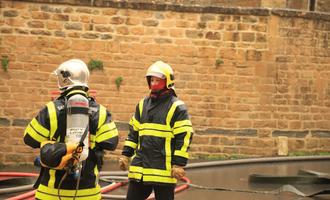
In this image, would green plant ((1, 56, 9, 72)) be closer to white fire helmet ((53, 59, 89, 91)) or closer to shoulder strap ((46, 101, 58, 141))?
white fire helmet ((53, 59, 89, 91))

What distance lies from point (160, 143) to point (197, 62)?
6.52 m

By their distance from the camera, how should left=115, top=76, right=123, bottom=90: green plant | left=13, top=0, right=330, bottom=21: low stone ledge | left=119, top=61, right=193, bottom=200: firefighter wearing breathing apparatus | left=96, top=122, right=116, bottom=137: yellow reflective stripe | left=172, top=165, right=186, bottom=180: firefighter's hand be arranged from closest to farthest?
left=96, top=122, right=116, bottom=137: yellow reflective stripe → left=172, top=165, right=186, bottom=180: firefighter's hand → left=119, top=61, right=193, bottom=200: firefighter wearing breathing apparatus → left=13, top=0, right=330, bottom=21: low stone ledge → left=115, top=76, right=123, bottom=90: green plant

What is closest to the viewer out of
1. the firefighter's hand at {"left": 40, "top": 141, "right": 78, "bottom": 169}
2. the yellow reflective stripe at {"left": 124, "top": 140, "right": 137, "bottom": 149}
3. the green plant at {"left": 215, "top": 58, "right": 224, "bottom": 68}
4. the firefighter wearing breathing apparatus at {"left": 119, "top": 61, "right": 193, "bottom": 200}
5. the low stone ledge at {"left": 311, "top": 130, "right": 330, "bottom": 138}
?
the firefighter's hand at {"left": 40, "top": 141, "right": 78, "bottom": 169}

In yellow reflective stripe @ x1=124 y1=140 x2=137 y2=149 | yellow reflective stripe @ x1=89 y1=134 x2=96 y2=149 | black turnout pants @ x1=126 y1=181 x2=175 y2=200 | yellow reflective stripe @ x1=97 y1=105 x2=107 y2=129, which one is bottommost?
black turnout pants @ x1=126 y1=181 x2=175 y2=200

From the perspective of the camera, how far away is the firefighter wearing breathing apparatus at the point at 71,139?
372cm

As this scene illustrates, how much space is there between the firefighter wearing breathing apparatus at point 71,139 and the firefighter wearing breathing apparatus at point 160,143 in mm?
891

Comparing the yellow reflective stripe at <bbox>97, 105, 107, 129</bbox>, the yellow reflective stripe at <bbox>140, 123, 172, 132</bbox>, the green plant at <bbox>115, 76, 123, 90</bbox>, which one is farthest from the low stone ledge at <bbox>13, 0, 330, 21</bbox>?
the yellow reflective stripe at <bbox>97, 105, 107, 129</bbox>

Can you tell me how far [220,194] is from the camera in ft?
25.2

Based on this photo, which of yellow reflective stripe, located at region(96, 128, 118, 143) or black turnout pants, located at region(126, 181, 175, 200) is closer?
yellow reflective stripe, located at region(96, 128, 118, 143)

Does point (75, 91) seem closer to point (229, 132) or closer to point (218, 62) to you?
point (218, 62)

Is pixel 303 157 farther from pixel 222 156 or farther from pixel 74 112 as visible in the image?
pixel 74 112

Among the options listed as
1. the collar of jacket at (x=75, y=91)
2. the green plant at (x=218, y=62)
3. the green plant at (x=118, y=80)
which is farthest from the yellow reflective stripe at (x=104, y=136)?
the green plant at (x=218, y=62)

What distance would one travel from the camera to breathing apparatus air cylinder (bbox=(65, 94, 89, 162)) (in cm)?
375

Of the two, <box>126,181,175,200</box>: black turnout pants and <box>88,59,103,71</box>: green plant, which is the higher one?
<box>88,59,103,71</box>: green plant
